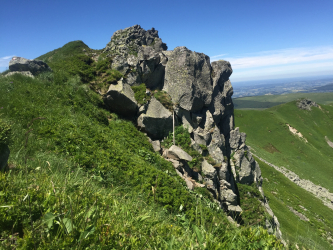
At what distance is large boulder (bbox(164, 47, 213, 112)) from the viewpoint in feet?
79.0

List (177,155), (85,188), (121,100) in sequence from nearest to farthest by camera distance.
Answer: (85,188) → (177,155) → (121,100)

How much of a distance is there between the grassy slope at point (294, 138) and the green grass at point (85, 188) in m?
64.4

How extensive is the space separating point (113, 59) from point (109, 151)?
52.0ft

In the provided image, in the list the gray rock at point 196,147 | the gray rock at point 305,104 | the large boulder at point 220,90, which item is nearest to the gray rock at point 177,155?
the gray rock at point 196,147

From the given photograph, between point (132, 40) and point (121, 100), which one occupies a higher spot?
point (132, 40)

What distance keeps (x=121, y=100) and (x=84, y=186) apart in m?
16.6

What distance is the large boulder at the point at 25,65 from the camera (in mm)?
15219

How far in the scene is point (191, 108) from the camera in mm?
24266

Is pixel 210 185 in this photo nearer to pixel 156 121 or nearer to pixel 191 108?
pixel 156 121

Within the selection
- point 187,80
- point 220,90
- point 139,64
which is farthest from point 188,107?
point 220,90

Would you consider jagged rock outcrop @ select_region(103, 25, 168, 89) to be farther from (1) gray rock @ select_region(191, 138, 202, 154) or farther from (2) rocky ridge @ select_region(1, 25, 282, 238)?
(1) gray rock @ select_region(191, 138, 202, 154)

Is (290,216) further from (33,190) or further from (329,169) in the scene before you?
(329,169)

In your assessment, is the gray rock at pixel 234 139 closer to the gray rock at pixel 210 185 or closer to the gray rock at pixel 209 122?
the gray rock at pixel 209 122

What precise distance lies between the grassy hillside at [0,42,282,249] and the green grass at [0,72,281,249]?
0.02m
